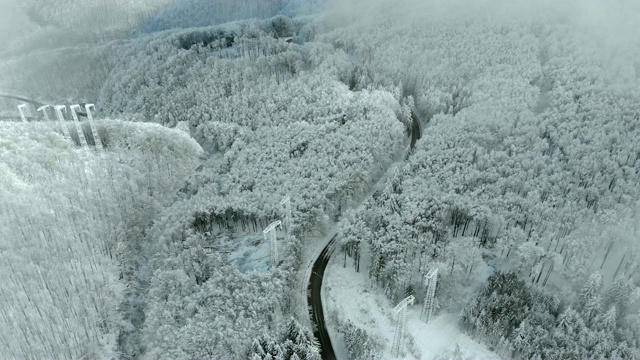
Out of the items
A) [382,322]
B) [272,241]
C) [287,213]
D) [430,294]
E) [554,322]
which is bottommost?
[382,322]

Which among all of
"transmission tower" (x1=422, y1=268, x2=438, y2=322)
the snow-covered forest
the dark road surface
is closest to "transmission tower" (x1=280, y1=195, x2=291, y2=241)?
the snow-covered forest

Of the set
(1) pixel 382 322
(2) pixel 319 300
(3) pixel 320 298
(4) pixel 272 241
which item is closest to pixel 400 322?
(1) pixel 382 322

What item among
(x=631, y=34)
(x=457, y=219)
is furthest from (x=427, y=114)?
(x=631, y=34)

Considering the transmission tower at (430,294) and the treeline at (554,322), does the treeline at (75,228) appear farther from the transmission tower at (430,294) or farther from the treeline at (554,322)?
the treeline at (554,322)

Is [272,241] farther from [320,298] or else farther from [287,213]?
[320,298]

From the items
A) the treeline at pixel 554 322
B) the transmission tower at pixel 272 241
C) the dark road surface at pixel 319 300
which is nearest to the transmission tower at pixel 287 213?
the transmission tower at pixel 272 241

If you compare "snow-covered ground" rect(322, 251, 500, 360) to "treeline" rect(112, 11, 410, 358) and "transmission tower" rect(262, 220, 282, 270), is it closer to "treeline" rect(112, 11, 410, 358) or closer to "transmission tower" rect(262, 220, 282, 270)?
"treeline" rect(112, 11, 410, 358)

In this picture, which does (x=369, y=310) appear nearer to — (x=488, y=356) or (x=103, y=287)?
(x=488, y=356)
